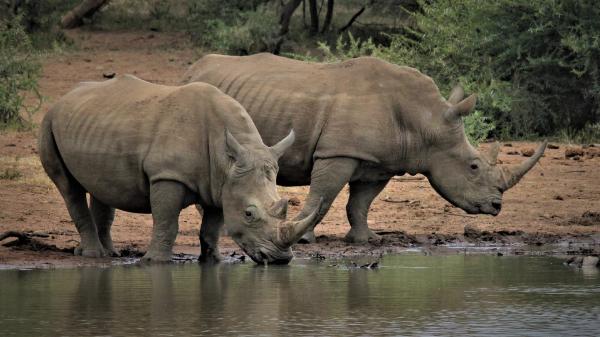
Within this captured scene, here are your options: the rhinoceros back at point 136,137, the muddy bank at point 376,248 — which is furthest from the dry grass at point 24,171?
the rhinoceros back at point 136,137

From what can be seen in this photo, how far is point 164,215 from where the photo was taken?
10414 mm

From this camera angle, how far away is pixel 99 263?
10680 millimetres

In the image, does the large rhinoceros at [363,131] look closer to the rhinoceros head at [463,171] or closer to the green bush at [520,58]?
the rhinoceros head at [463,171]

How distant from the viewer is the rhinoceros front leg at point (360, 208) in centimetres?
1225

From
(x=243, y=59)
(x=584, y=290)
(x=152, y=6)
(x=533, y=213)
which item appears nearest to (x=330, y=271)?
(x=584, y=290)

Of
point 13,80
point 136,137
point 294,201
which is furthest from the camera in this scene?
point 13,80

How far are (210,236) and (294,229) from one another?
131cm

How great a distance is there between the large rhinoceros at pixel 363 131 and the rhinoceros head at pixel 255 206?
152 cm

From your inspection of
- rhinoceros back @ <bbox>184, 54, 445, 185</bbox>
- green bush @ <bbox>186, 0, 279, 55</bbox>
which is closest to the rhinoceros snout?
rhinoceros back @ <bbox>184, 54, 445, 185</bbox>

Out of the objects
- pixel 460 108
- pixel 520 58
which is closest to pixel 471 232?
pixel 460 108

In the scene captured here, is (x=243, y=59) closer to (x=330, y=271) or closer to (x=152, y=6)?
(x=330, y=271)

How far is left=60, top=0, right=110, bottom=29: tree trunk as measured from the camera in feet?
87.5

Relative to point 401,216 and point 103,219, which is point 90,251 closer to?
point 103,219

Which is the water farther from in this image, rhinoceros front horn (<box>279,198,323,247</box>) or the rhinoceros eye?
the rhinoceros eye
